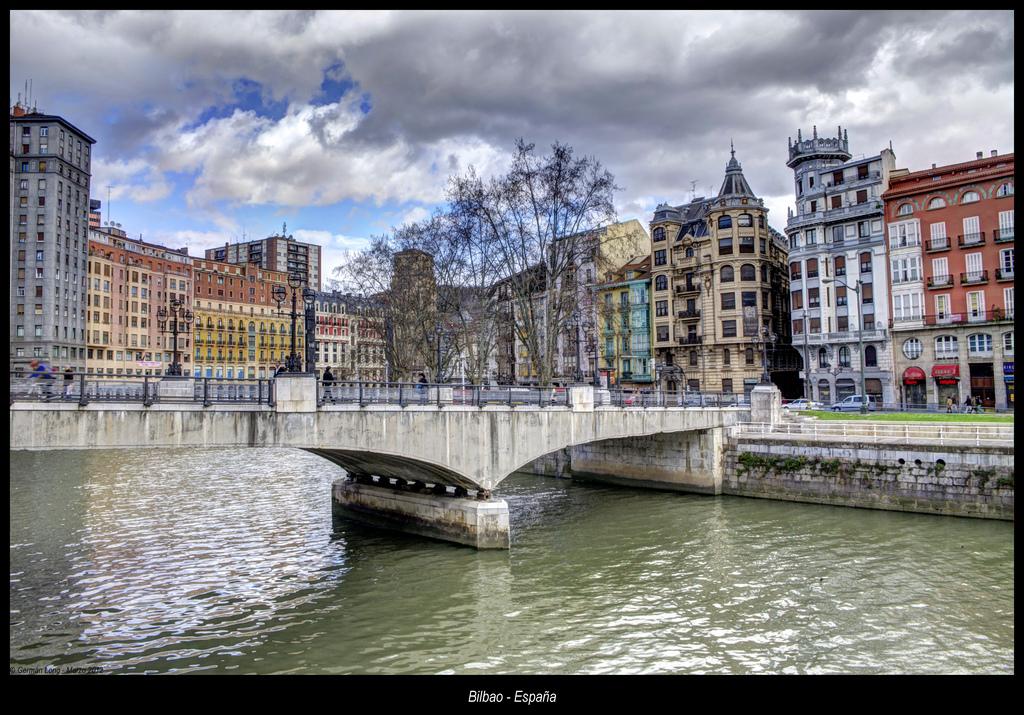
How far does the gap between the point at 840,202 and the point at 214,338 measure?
81812 millimetres

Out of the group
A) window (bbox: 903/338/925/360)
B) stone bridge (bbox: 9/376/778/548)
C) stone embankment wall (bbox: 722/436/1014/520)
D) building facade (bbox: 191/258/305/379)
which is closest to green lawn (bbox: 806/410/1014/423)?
stone embankment wall (bbox: 722/436/1014/520)

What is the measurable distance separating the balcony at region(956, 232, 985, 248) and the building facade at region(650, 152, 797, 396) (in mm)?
15877

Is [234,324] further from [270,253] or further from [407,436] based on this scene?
[407,436]

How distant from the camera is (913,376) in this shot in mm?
50750

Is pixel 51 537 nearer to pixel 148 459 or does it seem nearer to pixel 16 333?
pixel 148 459

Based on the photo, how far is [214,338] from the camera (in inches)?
3979

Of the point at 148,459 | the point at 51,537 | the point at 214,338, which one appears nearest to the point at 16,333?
the point at 214,338

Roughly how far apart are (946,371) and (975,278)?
21.3ft

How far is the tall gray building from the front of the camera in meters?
75.8

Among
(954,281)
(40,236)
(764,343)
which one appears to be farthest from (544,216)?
(40,236)

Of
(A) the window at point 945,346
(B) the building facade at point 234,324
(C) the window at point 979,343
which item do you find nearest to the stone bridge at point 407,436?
(C) the window at point 979,343

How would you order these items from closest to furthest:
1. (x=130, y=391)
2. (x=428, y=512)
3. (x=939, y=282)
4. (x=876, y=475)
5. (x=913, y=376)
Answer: (x=130, y=391)
(x=428, y=512)
(x=876, y=475)
(x=939, y=282)
(x=913, y=376)

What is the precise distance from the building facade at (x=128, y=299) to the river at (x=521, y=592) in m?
66.5

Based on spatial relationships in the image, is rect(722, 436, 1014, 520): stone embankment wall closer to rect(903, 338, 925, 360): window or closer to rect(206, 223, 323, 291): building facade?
rect(903, 338, 925, 360): window
